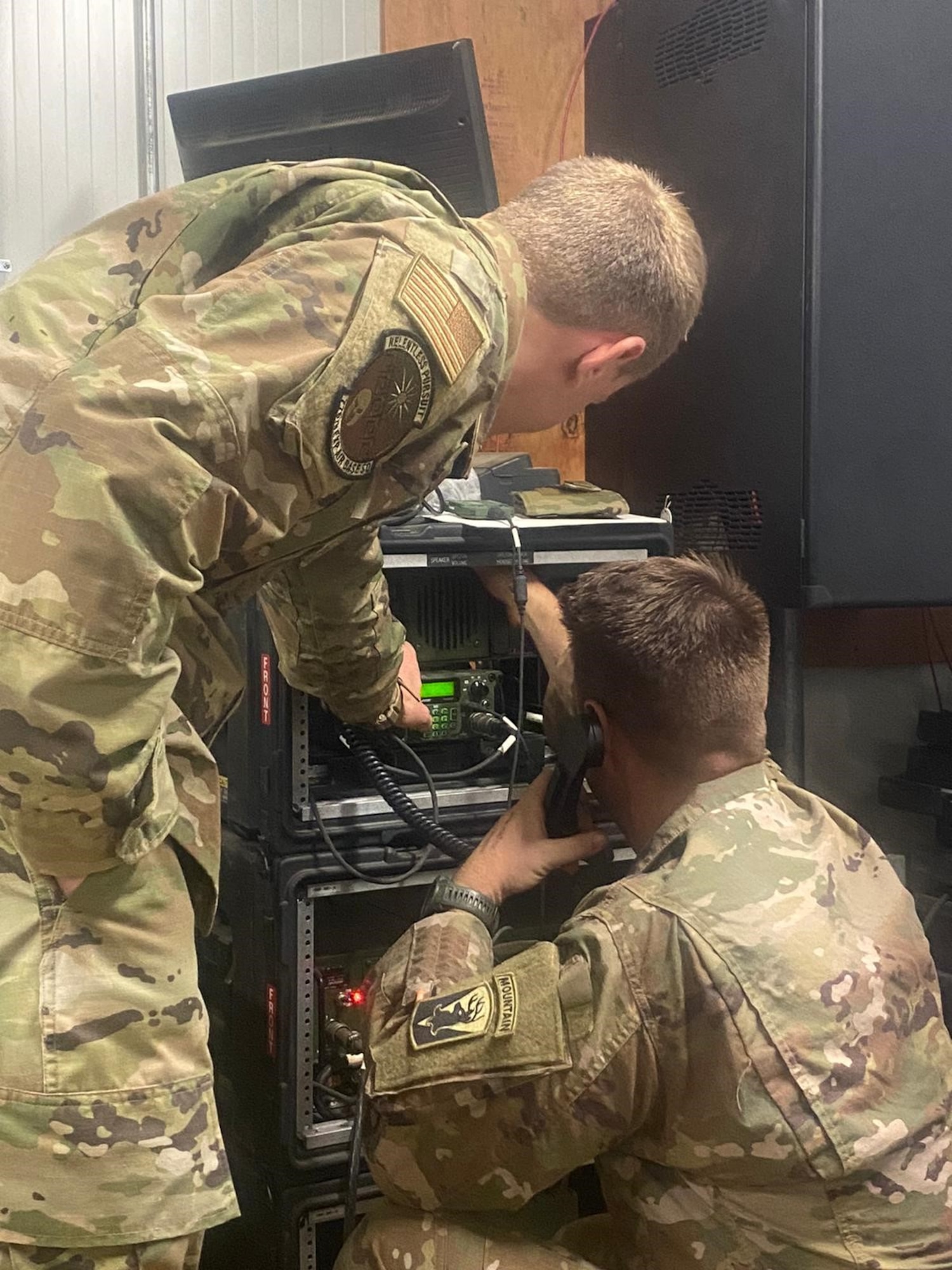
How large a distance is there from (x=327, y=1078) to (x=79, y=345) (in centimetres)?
89

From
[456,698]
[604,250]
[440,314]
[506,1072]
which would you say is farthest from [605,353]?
[506,1072]

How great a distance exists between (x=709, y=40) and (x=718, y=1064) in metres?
1.24

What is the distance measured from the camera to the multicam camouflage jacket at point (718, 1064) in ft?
3.65

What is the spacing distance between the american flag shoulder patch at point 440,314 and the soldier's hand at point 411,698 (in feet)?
1.79

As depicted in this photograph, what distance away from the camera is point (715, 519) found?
1689 mm

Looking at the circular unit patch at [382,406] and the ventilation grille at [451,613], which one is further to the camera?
the ventilation grille at [451,613]

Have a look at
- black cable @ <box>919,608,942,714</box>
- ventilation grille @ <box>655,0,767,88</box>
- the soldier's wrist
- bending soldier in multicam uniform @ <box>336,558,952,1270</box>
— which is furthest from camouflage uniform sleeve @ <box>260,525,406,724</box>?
black cable @ <box>919,608,942,714</box>

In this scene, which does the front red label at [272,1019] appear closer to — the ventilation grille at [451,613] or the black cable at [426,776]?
the black cable at [426,776]

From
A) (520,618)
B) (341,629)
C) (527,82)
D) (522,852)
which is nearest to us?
(341,629)

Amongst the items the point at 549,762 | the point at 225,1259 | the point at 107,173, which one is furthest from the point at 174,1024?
the point at 107,173

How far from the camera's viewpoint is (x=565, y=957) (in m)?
1.18

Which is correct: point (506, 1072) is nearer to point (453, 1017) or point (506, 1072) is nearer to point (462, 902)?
point (453, 1017)

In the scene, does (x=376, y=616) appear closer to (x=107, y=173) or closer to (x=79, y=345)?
(x=79, y=345)

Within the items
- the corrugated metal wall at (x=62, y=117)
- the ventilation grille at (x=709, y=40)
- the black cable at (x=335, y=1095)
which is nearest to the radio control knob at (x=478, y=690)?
the black cable at (x=335, y=1095)
